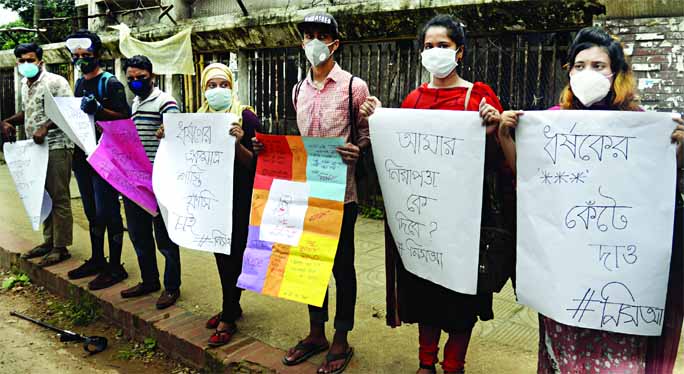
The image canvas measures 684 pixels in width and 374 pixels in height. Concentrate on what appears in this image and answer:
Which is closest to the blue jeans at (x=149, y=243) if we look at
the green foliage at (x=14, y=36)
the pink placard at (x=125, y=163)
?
the pink placard at (x=125, y=163)

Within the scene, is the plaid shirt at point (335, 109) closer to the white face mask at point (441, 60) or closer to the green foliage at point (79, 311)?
the white face mask at point (441, 60)

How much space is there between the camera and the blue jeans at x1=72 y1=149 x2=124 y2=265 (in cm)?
420

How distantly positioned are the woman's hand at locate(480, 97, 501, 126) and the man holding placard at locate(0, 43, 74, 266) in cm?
368

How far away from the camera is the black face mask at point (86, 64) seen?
13.2ft

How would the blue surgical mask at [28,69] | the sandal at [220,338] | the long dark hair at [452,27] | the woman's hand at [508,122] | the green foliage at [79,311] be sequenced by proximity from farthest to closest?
1. the blue surgical mask at [28,69]
2. the green foliage at [79,311]
3. the sandal at [220,338]
4. the long dark hair at [452,27]
5. the woman's hand at [508,122]

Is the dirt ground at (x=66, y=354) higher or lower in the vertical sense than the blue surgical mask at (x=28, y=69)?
lower

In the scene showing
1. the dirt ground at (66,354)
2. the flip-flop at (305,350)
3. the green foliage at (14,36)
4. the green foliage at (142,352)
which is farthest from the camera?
the green foliage at (14,36)

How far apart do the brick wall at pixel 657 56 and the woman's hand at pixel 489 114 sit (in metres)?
3.11

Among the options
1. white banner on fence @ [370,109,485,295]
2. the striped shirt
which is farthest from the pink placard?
white banner on fence @ [370,109,485,295]

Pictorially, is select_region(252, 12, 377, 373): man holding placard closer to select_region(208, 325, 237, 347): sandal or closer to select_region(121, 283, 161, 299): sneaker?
select_region(208, 325, 237, 347): sandal

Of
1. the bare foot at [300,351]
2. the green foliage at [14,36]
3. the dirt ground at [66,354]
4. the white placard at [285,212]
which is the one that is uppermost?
the green foliage at [14,36]

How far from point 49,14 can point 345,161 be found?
1678cm

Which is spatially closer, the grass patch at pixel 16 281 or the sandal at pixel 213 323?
the sandal at pixel 213 323

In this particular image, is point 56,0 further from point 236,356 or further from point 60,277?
point 236,356
